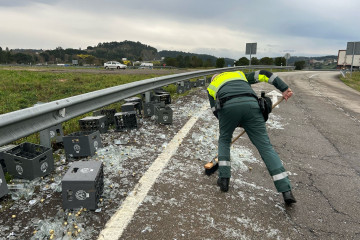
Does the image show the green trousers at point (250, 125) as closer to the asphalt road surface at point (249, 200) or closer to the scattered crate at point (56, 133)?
the asphalt road surface at point (249, 200)

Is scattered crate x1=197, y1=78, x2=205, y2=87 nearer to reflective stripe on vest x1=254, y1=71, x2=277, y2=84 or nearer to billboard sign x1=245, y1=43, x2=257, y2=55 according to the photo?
reflective stripe on vest x1=254, y1=71, x2=277, y2=84

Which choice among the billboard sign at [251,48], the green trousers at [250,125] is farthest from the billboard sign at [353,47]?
the green trousers at [250,125]

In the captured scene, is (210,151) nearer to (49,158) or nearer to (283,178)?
(283,178)

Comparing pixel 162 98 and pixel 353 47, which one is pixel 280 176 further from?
pixel 353 47

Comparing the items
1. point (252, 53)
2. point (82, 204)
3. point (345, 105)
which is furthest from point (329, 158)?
point (252, 53)

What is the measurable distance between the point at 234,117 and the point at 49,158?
2.40 m

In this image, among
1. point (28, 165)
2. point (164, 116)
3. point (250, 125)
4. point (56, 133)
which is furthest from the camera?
point (164, 116)

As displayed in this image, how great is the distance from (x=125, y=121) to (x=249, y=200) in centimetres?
309

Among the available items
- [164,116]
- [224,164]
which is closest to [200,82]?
[164,116]

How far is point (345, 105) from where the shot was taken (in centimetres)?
1001

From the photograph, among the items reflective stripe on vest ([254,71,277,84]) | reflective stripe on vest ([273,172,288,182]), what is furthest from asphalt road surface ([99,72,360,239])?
reflective stripe on vest ([254,71,277,84])

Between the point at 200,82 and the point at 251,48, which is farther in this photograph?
the point at 251,48

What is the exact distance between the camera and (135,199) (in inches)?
116

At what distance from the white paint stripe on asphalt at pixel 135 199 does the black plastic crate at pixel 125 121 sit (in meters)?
1.08
